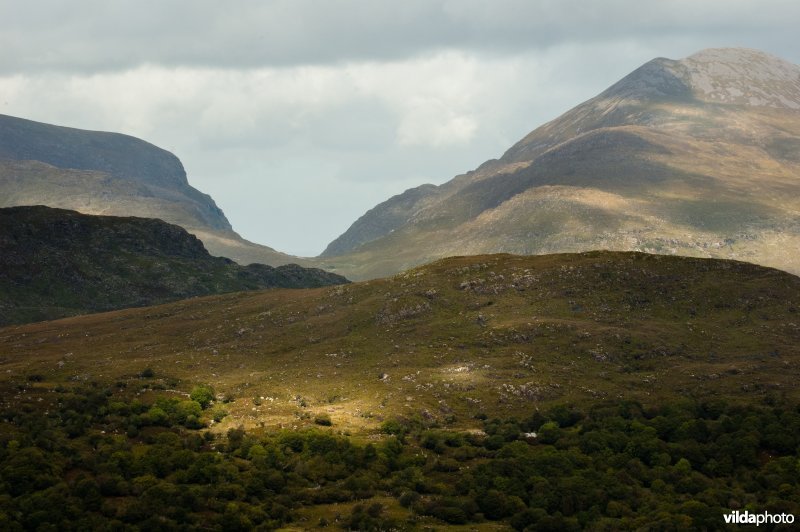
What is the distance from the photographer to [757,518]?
94.8 meters

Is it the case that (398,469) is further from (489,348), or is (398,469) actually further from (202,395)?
(489,348)

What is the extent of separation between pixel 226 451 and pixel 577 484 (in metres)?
48.1

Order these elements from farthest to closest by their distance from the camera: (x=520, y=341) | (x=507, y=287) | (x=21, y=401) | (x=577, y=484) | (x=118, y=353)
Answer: (x=507, y=287) < (x=118, y=353) < (x=520, y=341) < (x=21, y=401) < (x=577, y=484)

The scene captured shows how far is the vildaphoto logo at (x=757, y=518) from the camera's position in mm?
93312

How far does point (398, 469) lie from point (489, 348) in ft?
170

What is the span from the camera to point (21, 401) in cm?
13200

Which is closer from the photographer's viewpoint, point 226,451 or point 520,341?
point 226,451

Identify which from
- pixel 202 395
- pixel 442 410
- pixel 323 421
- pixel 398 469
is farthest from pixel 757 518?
pixel 202 395

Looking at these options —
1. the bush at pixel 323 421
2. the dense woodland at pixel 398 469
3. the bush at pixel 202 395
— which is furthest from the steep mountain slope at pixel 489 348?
the dense woodland at pixel 398 469

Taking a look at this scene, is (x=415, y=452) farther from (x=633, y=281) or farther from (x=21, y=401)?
(x=633, y=281)

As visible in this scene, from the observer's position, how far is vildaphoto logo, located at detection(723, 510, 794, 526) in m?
93.3

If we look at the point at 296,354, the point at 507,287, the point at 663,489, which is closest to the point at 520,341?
the point at 507,287

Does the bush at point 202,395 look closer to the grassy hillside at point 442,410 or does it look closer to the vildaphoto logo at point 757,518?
the grassy hillside at point 442,410

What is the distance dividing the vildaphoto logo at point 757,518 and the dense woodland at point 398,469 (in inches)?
59.0
